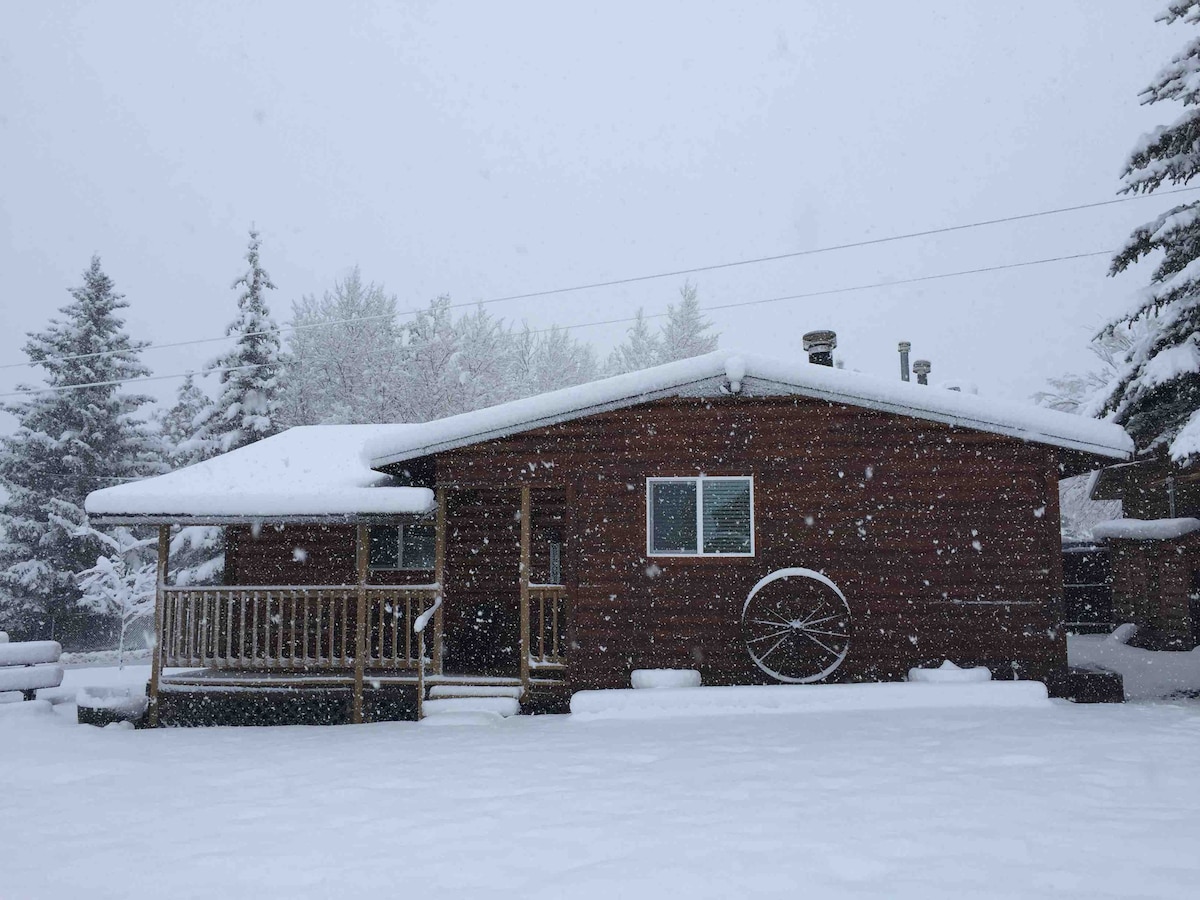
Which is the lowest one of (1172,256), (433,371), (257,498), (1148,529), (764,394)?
(1148,529)

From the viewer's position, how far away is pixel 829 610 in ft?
36.2

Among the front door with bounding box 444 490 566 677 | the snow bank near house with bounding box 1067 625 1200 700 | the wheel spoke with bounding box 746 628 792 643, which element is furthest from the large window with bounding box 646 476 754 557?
the snow bank near house with bounding box 1067 625 1200 700

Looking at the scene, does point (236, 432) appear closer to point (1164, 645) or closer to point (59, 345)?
point (59, 345)

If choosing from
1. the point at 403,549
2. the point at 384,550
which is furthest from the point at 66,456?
the point at 403,549

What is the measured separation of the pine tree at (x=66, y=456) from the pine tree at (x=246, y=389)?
389 cm

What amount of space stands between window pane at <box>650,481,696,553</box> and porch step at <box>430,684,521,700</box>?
2.33 m

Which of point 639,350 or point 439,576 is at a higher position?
point 639,350

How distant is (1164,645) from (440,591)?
41.8 feet

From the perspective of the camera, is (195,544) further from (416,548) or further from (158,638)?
(158,638)

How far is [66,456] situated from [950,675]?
26089mm

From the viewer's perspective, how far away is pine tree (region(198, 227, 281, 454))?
87.0 feet

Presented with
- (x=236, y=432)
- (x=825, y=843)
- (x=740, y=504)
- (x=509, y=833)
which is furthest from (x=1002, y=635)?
(x=236, y=432)

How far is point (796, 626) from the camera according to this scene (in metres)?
10.9

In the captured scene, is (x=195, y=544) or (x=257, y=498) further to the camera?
(x=195, y=544)
